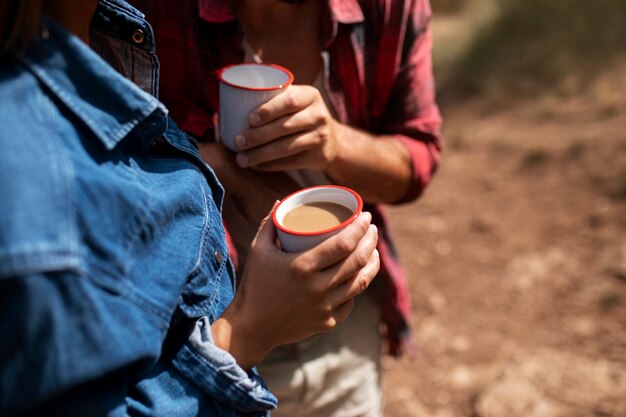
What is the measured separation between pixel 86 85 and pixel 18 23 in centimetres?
13

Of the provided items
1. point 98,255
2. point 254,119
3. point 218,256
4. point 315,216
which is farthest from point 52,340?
point 254,119

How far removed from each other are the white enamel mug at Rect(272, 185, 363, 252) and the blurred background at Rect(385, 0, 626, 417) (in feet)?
6.36

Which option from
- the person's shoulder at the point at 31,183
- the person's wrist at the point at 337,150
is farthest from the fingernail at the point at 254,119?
the person's shoulder at the point at 31,183

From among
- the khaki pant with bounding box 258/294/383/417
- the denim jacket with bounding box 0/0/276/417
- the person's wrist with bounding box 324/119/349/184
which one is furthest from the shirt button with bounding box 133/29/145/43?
the khaki pant with bounding box 258/294/383/417

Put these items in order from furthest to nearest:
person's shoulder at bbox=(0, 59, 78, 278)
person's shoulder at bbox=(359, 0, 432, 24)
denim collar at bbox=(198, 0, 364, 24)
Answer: person's shoulder at bbox=(359, 0, 432, 24), denim collar at bbox=(198, 0, 364, 24), person's shoulder at bbox=(0, 59, 78, 278)

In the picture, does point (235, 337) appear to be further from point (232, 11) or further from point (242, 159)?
point (232, 11)

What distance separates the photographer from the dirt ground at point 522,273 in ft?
10.2

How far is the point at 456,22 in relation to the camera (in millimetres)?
8766

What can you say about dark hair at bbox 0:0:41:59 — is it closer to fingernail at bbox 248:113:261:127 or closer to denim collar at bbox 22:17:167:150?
denim collar at bbox 22:17:167:150

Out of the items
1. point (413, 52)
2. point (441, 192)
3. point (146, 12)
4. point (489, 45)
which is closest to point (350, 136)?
point (413, 52)

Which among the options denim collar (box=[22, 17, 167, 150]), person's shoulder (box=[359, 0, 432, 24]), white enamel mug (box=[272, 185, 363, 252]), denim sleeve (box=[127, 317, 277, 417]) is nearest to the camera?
denim collar (box=[22, 17, 167, 150])

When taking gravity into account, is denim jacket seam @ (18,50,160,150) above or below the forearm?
above

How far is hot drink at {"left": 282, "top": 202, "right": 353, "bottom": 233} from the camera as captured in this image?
1275mm

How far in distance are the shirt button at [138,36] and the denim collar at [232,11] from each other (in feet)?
1.13
